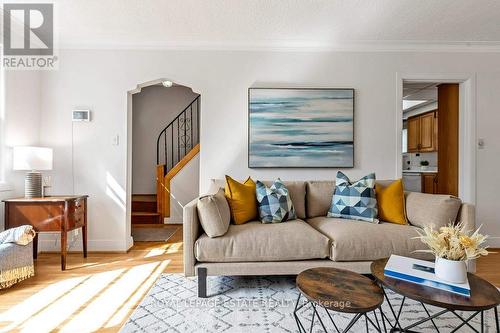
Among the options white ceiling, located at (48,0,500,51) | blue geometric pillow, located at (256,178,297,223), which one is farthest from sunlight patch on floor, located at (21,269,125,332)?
white ceiling, located at (48,0,500,51)

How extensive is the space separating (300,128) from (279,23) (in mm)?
1164

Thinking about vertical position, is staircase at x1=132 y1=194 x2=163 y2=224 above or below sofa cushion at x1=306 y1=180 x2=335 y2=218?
→ below

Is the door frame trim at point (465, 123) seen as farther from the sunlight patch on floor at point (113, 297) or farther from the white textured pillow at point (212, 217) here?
the sunlight patch on floor at point (113, 297)

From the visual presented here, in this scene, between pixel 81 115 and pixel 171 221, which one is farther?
pixel 171 221

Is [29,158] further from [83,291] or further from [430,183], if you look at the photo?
[430,183]

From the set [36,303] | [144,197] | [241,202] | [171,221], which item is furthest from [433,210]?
[144,197]

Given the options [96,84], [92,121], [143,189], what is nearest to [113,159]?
[92,121]

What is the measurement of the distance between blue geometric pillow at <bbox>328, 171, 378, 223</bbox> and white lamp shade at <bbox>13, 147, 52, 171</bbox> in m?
2.97

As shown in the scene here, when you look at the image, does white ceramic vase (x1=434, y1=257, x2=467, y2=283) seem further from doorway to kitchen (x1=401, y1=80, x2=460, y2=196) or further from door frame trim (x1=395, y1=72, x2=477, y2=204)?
doorway to kitchen (x1=401, y1=80, x2=460, y2=196)

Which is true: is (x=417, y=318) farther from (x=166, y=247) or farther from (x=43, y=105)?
(x=43, y=105)

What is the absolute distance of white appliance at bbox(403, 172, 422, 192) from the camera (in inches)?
219

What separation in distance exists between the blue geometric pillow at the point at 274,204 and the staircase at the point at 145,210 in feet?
9.11

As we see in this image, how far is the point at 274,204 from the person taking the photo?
8.27 feet

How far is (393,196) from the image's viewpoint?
2.65m
